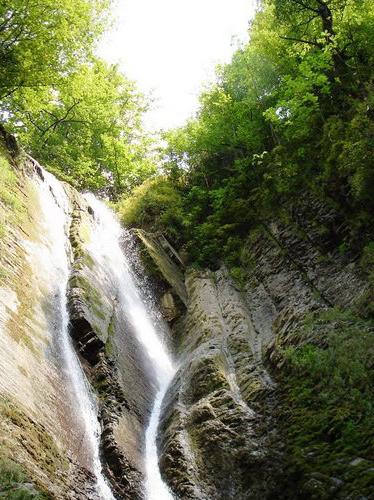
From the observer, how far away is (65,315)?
→ 10.2 meters

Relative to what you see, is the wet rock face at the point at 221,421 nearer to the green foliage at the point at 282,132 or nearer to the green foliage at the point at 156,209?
the green foliage at the point at 282,132

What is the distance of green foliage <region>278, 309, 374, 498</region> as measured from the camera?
7.44 meters

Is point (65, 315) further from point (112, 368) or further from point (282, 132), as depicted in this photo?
point (282, 132)

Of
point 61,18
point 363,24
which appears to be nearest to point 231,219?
point 363,24

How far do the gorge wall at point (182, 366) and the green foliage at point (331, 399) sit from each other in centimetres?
4

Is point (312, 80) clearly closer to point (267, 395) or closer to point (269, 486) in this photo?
point (267, 395)

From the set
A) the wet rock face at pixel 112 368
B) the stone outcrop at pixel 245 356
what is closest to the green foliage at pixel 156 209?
the stone outcrop at pixel 245 356

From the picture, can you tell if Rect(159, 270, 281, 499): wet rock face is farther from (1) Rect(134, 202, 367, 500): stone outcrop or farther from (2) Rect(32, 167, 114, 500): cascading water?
(2) Rect(32, 167, 114, 500): cascading water

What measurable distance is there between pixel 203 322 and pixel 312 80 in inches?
348

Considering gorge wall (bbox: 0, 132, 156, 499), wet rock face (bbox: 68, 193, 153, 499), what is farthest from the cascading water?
wet rock face (bbox: 68, 193, 153, 499)

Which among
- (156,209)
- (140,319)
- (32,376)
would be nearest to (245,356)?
(140,319)

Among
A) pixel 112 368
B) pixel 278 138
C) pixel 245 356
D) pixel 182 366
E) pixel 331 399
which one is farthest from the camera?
pixel 278 138

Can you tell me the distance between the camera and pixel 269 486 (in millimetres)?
7910

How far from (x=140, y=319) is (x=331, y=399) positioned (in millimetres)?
7063
